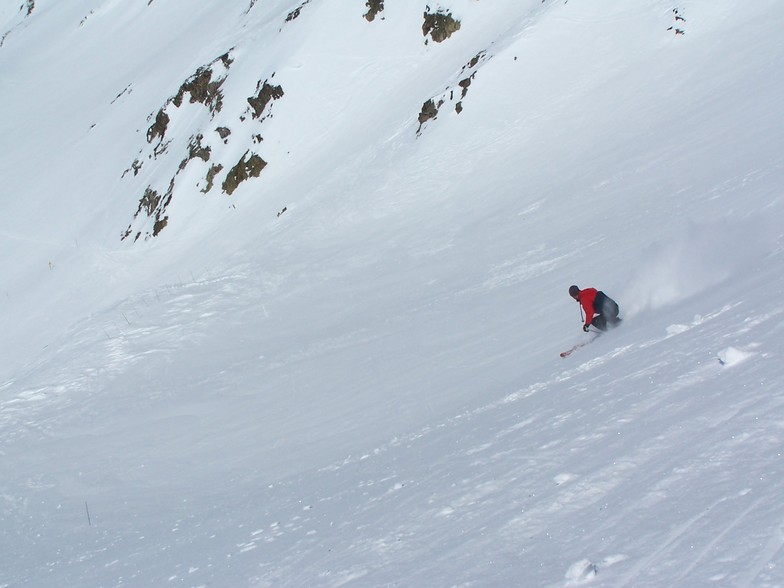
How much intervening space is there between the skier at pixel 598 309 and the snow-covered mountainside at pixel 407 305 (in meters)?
0.40

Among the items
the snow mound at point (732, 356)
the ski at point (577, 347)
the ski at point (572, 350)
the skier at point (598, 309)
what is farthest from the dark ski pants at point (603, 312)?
the snow mound at point (732, 356)

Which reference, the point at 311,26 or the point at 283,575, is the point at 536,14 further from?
the point at 283,575

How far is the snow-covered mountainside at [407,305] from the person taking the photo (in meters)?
6.04

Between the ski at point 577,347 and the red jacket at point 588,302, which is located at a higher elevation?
the red jacket at point 588,302

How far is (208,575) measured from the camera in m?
7.95

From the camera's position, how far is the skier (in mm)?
10984

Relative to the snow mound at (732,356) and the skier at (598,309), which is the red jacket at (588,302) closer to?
the skier at (598,309)

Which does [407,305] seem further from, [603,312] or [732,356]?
[732,356]

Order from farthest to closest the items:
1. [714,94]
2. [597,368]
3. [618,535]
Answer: [714,94] → [597,368] → [618,535]

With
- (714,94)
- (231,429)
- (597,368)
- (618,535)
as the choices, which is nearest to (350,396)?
(231,429)

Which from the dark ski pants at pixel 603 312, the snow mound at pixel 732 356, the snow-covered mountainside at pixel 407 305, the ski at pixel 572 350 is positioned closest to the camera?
the snow-covered mountainside at pixel 407 305

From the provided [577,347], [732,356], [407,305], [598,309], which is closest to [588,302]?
[598,309]

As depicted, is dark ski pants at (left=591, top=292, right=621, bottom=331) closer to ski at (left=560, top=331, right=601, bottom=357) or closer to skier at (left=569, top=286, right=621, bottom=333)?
skier at (left=569, top=286, right=621, bottom=333)

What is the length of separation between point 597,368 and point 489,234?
420 inches
